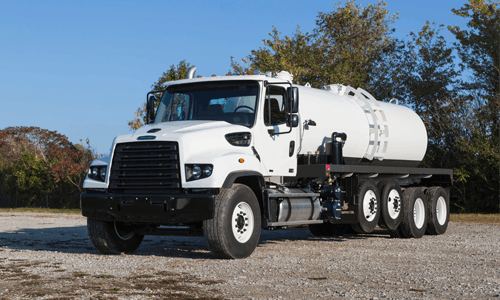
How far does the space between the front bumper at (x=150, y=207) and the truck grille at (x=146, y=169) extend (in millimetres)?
199

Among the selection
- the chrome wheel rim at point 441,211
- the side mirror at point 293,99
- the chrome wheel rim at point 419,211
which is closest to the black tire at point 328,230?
the chrome wheel rim at point 419,211

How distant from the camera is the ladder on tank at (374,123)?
571 inches

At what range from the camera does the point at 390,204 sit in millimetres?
14336

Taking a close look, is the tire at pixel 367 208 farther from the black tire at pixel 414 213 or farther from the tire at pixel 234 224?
the tire at pixel 234 224

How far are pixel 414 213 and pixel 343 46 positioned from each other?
19926 millimetres

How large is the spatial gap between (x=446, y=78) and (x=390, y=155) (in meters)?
17.3

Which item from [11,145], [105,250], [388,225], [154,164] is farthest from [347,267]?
[11,145]

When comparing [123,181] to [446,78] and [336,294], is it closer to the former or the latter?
[336,294]

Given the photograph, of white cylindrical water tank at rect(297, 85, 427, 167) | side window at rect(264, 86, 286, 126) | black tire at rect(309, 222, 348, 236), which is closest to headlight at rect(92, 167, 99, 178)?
side window at rect(264, 86, 286, 126)

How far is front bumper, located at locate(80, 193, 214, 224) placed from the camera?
9477 mm

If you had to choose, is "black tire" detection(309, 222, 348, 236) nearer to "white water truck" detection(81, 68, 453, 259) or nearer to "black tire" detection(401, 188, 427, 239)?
"white water truck" detection(81, 68, 453, 259)

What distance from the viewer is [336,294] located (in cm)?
680

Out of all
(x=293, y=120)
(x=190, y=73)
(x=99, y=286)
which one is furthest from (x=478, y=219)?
(x=99, y=286)

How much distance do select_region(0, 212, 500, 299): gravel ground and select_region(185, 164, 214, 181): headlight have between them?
139 cm
